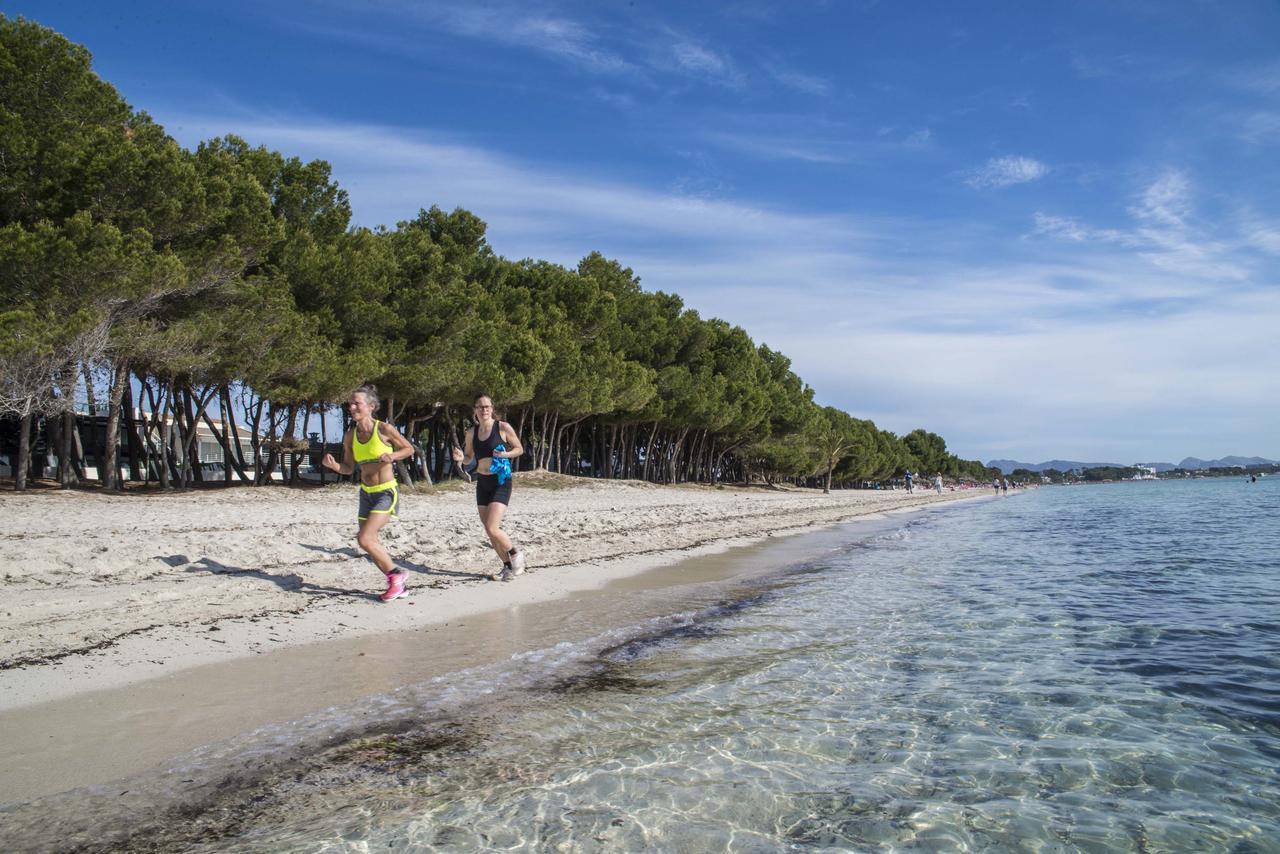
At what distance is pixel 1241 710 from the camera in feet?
15.6

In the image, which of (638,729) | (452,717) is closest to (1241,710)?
(638,729)

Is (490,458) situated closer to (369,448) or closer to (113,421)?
(369,448)

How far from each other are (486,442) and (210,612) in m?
2.87

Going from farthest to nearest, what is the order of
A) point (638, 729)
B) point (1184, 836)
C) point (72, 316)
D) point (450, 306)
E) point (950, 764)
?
1. point (450, 306)
2. point (72, 316)
3. point (638, 729)
4. point (950, 764)
5. point (1184, 836)

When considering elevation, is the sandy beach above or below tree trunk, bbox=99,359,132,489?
below

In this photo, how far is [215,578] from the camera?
7516mm

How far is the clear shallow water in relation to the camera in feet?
9.76

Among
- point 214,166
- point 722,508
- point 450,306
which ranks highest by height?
point 214,166

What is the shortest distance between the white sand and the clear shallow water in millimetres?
1833

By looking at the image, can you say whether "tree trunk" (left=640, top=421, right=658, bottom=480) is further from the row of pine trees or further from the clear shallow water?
the clear shallow water

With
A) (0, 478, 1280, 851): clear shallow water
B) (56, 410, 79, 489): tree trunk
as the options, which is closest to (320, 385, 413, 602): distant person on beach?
(0, 478, 1280, 851): clear shallow water

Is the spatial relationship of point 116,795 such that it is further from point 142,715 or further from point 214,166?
point 214,166

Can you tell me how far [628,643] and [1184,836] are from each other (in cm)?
392

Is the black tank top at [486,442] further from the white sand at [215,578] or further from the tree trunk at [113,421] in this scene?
the tree trunk at [113,421]
